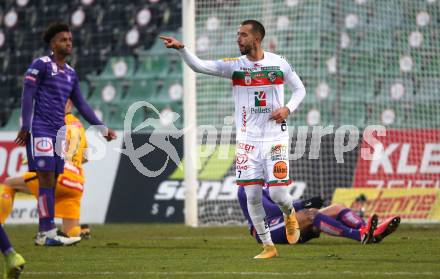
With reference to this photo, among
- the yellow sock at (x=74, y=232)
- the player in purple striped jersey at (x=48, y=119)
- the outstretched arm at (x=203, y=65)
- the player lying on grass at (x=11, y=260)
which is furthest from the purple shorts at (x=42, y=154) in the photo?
the player lying on grass at (x=11, y=260)

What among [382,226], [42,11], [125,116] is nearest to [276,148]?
[382,226]

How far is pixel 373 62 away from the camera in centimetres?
1535

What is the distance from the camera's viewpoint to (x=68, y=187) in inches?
453

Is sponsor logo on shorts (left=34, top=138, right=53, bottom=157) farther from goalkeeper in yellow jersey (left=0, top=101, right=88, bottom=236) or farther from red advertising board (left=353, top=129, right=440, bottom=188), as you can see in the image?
Result: red advertising board (left=353, top=129, right=440, bottom=188)

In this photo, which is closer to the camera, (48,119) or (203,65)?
(203,65)

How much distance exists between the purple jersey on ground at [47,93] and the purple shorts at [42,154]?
0.08 metres

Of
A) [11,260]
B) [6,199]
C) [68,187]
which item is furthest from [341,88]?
[11,260]

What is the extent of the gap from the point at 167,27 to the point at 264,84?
997cm

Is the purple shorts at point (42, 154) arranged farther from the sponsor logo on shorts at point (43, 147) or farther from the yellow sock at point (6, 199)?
the yellow sock at point (6, 199)

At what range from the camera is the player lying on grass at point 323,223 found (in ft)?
32.6

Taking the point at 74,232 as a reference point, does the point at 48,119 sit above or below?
above

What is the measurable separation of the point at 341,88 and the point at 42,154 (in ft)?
21.6

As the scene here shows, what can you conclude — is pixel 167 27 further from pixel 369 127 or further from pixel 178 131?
pixel 369 127

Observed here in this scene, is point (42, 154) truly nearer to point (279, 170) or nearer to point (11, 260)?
point (279, 170)
